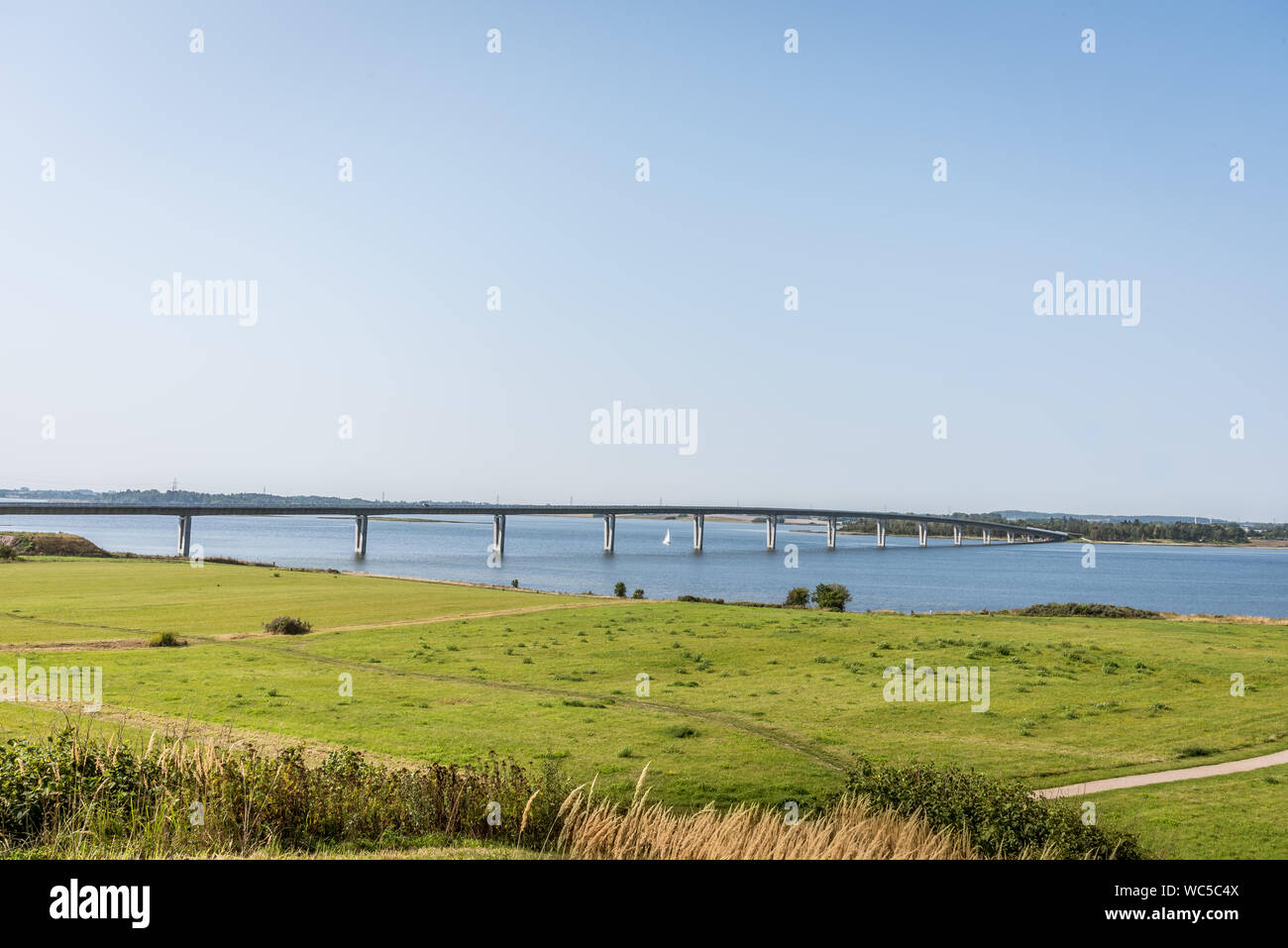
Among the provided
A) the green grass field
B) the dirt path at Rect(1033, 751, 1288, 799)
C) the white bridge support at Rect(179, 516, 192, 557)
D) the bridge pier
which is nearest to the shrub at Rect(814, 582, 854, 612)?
the green grass field

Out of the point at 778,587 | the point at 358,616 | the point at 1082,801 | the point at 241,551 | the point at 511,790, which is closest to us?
the point at 511,790

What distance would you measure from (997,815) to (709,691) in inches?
760

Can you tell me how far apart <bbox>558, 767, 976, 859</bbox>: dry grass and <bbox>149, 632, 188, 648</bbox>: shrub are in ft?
116

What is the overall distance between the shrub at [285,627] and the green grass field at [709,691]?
4.52 ft

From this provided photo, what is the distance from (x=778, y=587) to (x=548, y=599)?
59.0 m

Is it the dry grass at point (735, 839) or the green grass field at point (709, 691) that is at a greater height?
the dry grass at point (735, 839)

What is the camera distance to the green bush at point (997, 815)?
58.9 ft

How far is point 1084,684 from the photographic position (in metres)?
39.2

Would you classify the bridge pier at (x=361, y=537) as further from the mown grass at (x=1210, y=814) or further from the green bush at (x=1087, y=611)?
the mown grass at (x=1210, y=814)

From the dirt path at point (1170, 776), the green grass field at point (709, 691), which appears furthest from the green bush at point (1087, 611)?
the dirt path at point (1170, 776)
